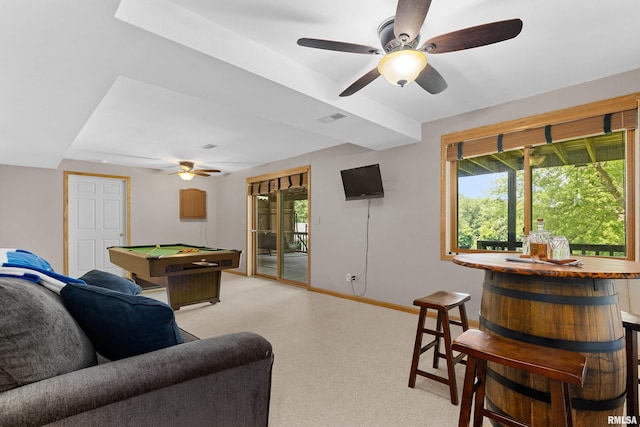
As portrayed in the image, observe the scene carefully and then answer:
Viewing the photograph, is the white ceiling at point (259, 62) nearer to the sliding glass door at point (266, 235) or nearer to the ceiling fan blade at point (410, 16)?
the ceiling fan blade at point (410, 16)

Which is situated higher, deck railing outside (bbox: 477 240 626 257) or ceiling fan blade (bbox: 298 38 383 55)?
ceiling fan blade (bbox: 298 38 383 55)

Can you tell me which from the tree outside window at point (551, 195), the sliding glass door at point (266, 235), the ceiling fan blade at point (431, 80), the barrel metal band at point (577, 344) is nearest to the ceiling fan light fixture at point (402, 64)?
the ceiling fan blade at point (431, 80)

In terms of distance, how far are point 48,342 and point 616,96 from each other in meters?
3.86

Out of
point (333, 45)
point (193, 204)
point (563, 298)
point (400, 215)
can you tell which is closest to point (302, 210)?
point (400, 215)

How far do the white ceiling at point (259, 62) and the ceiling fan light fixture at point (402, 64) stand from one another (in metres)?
0.30

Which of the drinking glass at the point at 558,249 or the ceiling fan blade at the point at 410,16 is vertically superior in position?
the ceiling fan blade at the point at 410,16

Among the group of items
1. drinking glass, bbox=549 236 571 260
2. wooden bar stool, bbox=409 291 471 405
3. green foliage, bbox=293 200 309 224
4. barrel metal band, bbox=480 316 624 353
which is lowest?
wooden bar stool, bbox=409 291 471 405

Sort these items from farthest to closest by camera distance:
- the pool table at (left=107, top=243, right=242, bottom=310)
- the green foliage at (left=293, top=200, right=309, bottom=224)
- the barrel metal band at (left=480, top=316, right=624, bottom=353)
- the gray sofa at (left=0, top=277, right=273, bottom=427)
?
the green foliage at (left=293, top=200, right=309, bottom=224), the pool table at (left=107, top=243, right=242, bottom=310), the barrel metal band at (left=480, top=316, right=624, bottom=353), the gray sofa at (left=0, top=277, right=273, bottom=427)

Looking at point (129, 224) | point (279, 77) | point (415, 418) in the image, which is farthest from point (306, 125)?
point (129, 224)

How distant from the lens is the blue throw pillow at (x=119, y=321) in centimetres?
111

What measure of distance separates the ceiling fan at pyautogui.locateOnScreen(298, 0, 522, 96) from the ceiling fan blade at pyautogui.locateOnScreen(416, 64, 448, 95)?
0.04ft

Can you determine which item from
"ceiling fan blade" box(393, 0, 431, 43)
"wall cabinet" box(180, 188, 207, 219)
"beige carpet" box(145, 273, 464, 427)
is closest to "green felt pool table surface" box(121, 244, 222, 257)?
"beige carpet" box(145, 273, 464, 427)

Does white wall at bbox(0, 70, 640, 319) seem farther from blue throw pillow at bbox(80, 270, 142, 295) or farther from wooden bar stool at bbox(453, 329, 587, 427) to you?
blue throw pillow at bbox(80, 270, 142, 295)

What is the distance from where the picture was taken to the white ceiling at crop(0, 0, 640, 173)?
5.88 ft
